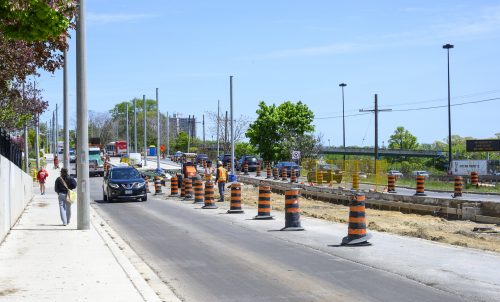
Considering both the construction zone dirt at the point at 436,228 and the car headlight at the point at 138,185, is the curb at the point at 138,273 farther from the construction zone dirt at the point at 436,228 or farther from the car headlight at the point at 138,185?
the car headlight at the point at 138,185

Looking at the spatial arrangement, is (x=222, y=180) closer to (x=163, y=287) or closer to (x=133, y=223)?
(x=133, y=223)

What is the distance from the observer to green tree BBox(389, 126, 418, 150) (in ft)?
470

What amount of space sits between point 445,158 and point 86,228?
101 meters

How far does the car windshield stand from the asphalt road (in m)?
14.5

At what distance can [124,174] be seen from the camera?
1371 inches

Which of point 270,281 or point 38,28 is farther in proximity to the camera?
point 270,281

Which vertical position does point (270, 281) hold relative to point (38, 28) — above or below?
below

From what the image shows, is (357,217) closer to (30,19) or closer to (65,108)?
(30,19)

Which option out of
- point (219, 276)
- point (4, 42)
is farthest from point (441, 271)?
point (4, 42)

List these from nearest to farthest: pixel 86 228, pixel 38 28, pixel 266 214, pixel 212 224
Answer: pixel 38 28, pixel 86 228, pixel 212 224, pixel 266 214

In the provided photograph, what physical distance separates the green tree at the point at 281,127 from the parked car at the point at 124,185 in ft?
140

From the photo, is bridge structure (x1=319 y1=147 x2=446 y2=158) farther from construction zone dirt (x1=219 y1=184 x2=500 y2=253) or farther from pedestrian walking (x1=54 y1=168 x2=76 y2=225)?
pedestrian walking (x1=54 y1=168 x2=76 y2=225)

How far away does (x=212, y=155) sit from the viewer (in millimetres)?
113875

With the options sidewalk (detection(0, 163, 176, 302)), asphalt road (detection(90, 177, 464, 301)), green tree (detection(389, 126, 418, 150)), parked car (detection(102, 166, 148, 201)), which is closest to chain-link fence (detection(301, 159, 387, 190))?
parked car (detection(102, 166, 148, 201))
